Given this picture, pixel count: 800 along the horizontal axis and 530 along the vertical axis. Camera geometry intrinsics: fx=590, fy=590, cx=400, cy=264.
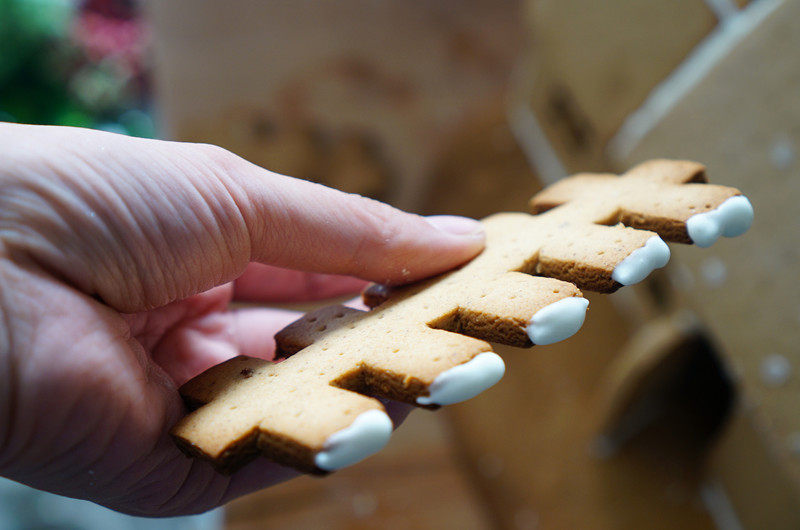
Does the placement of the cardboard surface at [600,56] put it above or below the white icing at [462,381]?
above

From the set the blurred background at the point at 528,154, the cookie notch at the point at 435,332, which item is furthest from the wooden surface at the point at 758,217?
the cookie notch at the point at 435,332

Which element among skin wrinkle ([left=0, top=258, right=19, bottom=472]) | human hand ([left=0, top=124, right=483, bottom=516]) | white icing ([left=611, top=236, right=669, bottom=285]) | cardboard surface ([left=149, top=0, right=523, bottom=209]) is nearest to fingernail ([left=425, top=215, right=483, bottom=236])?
human hand ([left=0, top=124, right=483, bottom=516])

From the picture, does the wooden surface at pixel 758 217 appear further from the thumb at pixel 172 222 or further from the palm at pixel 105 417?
the palm at pixel 105 417

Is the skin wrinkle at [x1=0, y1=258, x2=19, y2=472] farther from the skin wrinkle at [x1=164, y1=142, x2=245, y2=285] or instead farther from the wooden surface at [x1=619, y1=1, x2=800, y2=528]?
the wooden surface at [x1=619, y1=1, x2=800, y2=528]

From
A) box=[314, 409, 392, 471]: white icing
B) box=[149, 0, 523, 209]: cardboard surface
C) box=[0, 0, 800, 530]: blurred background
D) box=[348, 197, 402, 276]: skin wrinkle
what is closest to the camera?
box=[314, 409, 392, 471]: white icing

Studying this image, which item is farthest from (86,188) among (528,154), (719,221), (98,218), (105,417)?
(528,154)

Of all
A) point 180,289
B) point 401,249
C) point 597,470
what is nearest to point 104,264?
point 180,289

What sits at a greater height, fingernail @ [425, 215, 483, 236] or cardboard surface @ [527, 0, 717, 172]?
cardboard surface @ [527, 0, 717, 172]

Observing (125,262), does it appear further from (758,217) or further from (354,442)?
(758,217)
